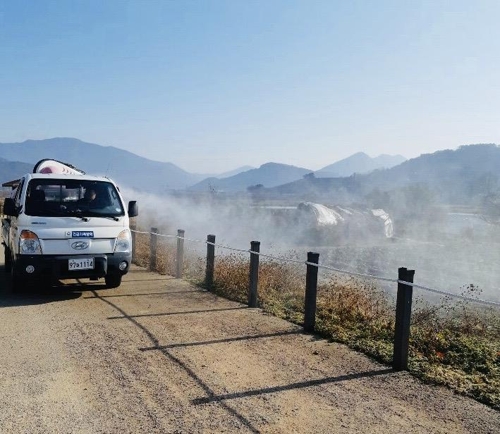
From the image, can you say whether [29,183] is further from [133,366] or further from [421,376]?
[421,376]

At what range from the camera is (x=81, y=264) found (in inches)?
310

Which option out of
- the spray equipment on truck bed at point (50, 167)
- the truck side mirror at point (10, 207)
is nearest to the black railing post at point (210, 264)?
the truck side mirror at point (10, 207)

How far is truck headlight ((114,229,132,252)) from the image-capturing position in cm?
834

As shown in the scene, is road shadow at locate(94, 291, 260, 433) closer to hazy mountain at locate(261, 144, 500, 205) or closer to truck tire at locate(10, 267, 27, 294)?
truck tire at locate(10, 267, 27, 294)

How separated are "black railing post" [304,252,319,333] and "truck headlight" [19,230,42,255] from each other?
4603 mm

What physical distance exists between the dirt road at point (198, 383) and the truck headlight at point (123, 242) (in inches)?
67.0

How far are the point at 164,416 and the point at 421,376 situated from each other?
266cm

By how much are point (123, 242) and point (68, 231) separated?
3.31ft

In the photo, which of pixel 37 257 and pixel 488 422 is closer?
pixel 488 422

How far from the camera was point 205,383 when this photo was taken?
14.1 ft

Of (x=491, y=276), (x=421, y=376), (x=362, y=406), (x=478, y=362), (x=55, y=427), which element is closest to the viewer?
(x=55, y=427)

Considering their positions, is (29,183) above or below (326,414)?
above

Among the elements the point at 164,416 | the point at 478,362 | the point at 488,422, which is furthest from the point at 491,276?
the point at 164,416

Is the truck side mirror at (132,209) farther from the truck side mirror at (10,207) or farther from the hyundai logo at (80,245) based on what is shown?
the truck side mirror at (10,207)
